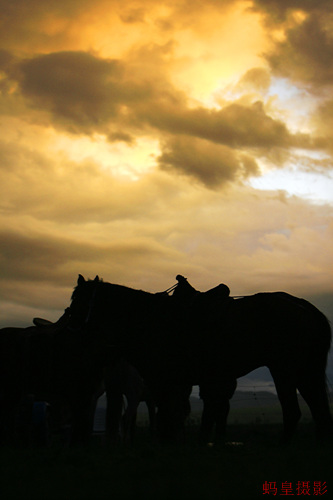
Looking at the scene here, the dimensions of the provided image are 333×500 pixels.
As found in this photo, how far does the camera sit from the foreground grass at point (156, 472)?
4.83 metres

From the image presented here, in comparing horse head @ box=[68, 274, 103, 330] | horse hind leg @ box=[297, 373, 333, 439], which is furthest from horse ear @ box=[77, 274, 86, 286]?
horse hind leg @ box=[297, 373, 333, 439]

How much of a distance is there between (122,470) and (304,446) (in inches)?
Answer: 140

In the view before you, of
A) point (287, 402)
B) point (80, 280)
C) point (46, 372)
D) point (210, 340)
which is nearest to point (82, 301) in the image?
point (80, 280)

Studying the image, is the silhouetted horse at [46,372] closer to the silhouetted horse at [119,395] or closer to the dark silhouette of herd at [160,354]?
the dark silhouette of herd at [160,354]

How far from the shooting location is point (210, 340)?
33.2ft

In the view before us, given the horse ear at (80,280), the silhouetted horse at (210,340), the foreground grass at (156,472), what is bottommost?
the foreground grass at (156,472)

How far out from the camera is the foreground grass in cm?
483

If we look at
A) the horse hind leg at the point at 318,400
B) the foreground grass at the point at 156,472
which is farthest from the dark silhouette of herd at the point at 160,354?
the foreground grass at the point at 156,472

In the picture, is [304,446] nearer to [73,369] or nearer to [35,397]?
[73,369]

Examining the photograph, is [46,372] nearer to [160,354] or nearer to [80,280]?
[80,280]

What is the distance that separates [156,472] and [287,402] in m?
4.66

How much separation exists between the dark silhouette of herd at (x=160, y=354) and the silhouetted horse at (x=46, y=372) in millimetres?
20

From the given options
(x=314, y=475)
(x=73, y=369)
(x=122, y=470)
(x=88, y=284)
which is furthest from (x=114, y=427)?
(x=314, y=475)

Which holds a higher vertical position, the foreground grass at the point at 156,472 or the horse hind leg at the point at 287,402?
the horse hind leg at the point at 287,402
